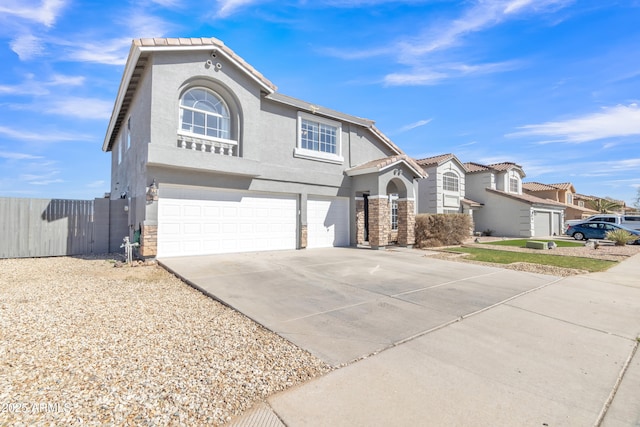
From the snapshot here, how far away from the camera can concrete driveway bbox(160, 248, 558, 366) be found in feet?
13.3

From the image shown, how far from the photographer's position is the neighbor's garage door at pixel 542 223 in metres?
24.7

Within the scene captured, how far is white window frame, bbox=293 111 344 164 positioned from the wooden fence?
26.1 ft

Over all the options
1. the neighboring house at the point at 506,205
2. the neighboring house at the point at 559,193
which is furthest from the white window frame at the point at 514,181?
the neighboring house at the point at 559,193

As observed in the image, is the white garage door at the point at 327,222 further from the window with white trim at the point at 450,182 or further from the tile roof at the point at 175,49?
the window with white trim at the point at 450,182

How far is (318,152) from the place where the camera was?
14.2 metres

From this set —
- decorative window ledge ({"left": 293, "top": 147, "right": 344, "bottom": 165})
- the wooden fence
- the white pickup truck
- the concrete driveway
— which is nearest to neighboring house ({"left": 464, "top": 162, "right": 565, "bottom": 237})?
the white pickup truck

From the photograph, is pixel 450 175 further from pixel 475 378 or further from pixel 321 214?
pixel 475 378

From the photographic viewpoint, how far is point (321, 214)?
14.4 m

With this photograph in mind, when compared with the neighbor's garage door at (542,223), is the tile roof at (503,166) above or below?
above

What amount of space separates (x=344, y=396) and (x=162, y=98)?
10.4 m

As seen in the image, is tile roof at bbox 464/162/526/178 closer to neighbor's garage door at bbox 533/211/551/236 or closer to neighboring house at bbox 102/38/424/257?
neighbor's garage door at bbox 533/211/551/236

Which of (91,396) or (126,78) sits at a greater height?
(126,78)

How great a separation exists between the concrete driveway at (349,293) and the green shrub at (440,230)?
504cm

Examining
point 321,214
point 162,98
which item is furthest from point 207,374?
point 321,214
